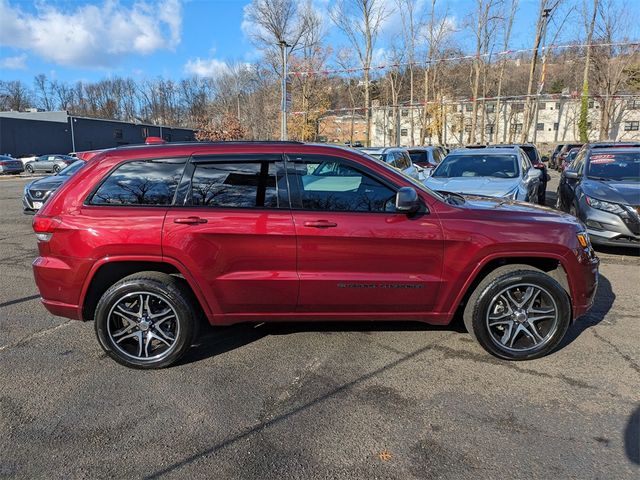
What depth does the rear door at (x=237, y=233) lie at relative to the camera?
3336 millimetres

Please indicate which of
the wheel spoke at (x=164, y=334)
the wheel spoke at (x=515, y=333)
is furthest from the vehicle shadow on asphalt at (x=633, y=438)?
the wheel spoke at (x=164, y=334)

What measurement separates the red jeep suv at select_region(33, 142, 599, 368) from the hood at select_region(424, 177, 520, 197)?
3671mm

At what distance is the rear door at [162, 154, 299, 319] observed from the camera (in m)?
3.34

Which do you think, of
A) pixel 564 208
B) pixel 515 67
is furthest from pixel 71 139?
pixel 564 208

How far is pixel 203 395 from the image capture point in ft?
10.4

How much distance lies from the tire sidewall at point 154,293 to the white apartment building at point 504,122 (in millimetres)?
49117

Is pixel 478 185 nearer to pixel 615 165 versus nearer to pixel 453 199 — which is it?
pixel 615 165

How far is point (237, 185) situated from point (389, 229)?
1.25 m

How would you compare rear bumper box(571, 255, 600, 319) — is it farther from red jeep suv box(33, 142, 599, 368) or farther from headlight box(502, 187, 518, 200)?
headlight box(502, 187, 518, 200)

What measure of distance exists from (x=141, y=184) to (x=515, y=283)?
3.08 metres

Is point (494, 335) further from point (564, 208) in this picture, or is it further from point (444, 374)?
point (564, 208)

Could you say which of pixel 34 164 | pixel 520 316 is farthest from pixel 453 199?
pixel 34 164

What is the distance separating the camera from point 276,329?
4.27 meters

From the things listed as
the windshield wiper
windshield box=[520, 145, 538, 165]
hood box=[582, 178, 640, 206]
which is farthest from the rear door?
windshield box=[520, 145, 538, 165]
